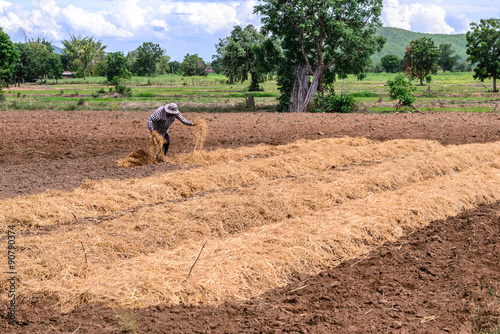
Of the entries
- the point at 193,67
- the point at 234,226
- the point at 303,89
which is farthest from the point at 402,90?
the point at 193,67

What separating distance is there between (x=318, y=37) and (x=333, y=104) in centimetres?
342

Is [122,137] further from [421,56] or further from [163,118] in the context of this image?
[421,56]

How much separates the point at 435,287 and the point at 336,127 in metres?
12.0

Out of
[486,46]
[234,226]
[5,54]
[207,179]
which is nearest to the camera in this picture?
[234,226]

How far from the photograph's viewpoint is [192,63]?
91250 millimetres

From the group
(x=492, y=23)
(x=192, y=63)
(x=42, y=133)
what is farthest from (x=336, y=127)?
(x=192, y=63)

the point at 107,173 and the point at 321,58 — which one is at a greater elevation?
the point at 321,58

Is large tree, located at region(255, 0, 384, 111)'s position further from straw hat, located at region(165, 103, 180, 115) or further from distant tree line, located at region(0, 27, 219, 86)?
distant tree line, located at region(0, 27, 219, 86)

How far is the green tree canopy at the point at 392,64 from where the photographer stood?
112188mm

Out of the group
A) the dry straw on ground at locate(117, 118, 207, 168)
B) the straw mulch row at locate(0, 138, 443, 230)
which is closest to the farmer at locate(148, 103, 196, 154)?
the dry straw on ground at locate(117, 118, 207, 168)

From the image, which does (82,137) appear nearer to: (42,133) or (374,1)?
(42,133)

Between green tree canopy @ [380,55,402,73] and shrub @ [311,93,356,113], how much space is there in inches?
3687

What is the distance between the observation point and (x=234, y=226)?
688 cm

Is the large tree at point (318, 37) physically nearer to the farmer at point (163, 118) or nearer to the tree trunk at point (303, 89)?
the tree trunk at point (303, 89)
